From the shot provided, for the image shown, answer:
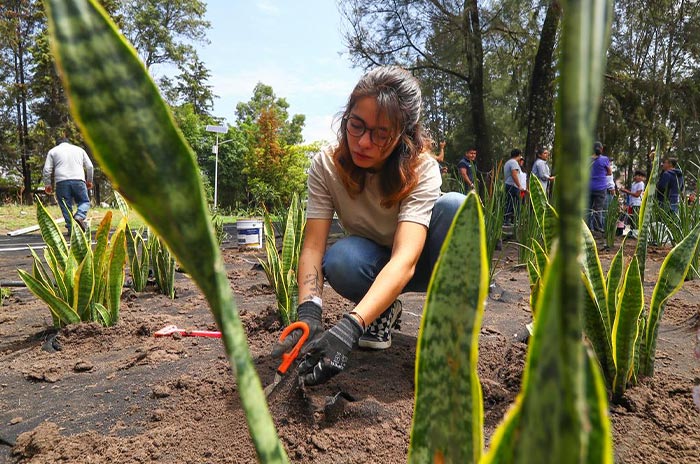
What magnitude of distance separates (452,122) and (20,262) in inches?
641

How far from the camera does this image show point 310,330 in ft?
3.90

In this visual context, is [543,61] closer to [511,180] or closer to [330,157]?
[511,180]

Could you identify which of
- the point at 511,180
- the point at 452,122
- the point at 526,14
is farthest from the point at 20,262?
the point at 452,122

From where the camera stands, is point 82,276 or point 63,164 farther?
point 63,164

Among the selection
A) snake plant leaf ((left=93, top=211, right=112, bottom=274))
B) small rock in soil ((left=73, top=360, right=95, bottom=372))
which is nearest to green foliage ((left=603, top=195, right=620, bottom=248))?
snake plant leaf ((left=93, top=211, right=112, bottom=274))

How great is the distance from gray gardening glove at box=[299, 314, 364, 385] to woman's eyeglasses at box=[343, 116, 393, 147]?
53cm

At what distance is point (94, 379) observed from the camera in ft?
4.12

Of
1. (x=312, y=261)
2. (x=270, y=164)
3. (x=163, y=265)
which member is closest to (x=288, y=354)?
(x=312, y=261)

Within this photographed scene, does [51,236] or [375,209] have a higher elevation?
[375,209]

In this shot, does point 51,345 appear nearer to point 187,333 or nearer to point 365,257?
point 187,333

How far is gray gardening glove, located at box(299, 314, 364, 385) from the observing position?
3.37 feet

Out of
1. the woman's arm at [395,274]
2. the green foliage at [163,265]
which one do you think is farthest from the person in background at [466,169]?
the green foliage at [163,265]

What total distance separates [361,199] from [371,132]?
0.96 feet

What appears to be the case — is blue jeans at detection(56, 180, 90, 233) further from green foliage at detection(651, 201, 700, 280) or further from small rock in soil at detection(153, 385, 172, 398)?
green foliage at detection(651, 201, 700, 280)
